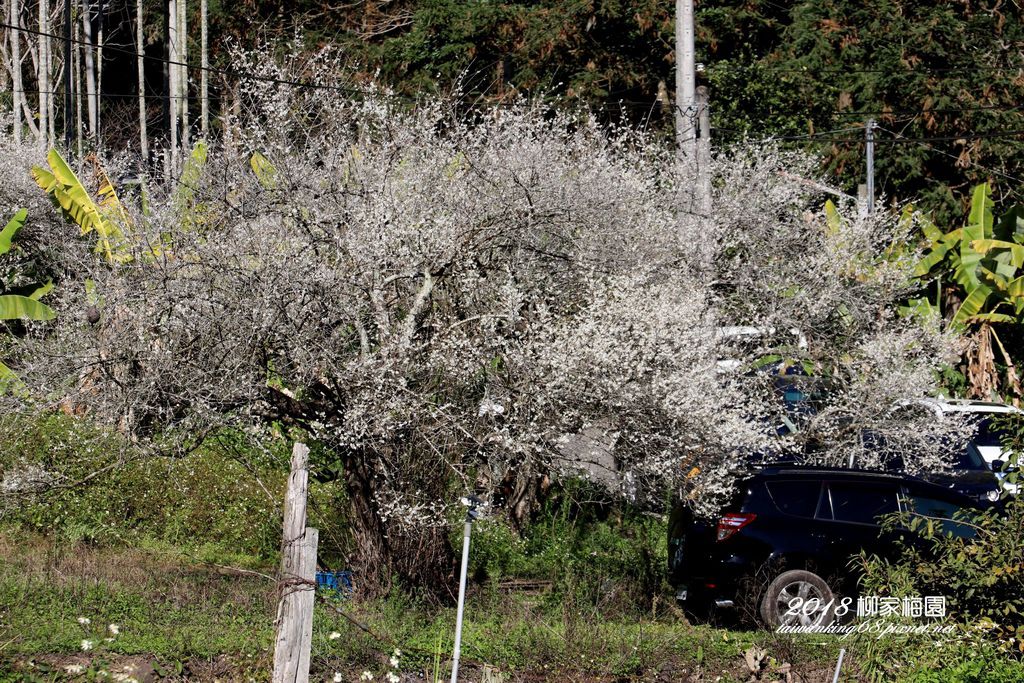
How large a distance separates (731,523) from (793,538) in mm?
538

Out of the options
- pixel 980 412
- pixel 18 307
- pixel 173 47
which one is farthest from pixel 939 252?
pixel 173 47

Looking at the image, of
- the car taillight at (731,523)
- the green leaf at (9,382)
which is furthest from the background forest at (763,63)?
the car taillight at (731,523)

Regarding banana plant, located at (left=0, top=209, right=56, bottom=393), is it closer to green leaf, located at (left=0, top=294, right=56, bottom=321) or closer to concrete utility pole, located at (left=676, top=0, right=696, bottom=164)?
green leaf, located at (left=0, top=294, right=56, bottom=321)

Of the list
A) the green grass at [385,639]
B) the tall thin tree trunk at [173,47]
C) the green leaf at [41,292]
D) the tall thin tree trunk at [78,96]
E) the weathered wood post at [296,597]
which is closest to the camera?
the weathered wood post at [296,597]

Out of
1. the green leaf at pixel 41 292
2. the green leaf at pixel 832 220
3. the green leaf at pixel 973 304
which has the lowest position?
the green leaf at pixel 973 304

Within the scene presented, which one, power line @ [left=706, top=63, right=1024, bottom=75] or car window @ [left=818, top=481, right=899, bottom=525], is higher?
power line @ [left=706, top=63, right=1024, bottom=75]

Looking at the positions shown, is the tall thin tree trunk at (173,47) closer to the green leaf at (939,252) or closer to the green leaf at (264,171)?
the green leaf at (264,171)

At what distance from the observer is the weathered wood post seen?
23.3ft

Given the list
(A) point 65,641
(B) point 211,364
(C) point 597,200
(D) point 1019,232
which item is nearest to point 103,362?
(B) point 211,364

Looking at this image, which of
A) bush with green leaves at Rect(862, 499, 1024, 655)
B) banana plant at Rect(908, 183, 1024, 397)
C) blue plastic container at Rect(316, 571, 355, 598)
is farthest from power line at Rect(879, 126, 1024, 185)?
blue plastic container at Rect(316, 571, 355, 598)

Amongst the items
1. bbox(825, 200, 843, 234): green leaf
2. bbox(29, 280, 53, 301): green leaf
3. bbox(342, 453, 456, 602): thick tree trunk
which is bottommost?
bbox(342, 453, 456, 602): thick tree trunk

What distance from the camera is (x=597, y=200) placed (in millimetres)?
12023

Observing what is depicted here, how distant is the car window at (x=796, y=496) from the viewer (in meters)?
10.4

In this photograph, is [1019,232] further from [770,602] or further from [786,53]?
[786,53]
